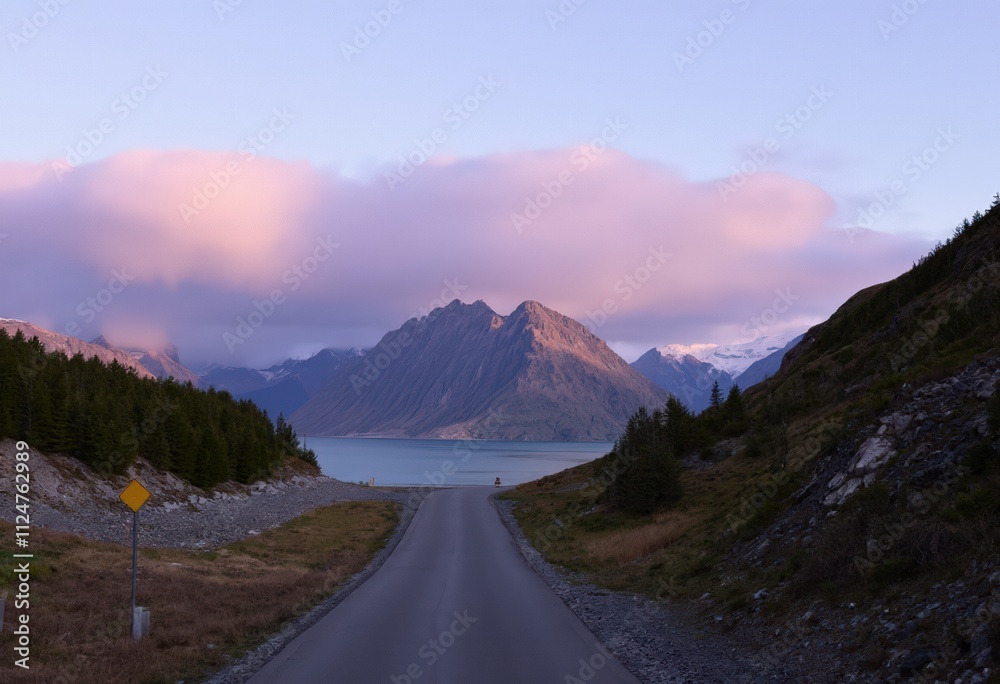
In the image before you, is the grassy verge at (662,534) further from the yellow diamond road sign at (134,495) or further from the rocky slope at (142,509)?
the rocky slope at (142,509)

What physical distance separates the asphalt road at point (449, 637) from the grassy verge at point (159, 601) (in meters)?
1.76

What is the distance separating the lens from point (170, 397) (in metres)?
66.3

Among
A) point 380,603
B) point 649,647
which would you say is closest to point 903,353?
point 649,647

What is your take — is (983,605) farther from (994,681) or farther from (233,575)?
(233,575)

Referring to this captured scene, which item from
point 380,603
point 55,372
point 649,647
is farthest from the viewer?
point 55,372

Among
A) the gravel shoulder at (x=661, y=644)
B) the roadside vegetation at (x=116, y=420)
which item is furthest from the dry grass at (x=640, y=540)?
the roadside vegetation at (x=116, y=420)

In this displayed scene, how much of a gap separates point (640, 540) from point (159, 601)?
1960 centimetres

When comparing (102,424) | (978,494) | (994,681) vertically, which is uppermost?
(102,424)

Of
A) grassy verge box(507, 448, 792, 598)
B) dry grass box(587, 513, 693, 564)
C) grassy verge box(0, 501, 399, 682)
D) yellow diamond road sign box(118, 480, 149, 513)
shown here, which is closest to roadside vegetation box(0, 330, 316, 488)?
grassy verge box(0, 501, 399, 682)

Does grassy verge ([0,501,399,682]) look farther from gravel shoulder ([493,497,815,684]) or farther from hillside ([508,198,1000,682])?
hillside ([508,198,1000,682])

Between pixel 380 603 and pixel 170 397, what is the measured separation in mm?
54041

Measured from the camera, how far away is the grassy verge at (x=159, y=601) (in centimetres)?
1369

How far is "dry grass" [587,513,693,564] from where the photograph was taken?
2917 cm

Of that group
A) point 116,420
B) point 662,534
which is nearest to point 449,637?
point 662,534
